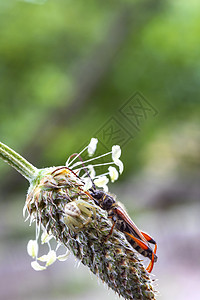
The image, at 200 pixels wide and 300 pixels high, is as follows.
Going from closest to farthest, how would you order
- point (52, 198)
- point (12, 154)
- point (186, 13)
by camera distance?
point (12, 154) → point (52, 198) → point (186, 13)

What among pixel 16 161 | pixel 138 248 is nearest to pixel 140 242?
pixel 138 248

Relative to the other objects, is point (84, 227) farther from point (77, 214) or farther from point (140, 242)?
point (140, 242)

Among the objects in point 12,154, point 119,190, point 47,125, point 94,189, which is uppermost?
point 47,125

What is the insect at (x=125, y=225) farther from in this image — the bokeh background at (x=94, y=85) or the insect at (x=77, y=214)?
the bokeh background at (x=94, y=85)

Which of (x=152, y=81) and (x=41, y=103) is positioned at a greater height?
(x=41, y=103)

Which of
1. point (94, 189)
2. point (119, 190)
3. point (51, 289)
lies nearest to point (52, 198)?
point (94, 189)

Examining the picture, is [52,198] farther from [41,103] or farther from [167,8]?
[167,8]
